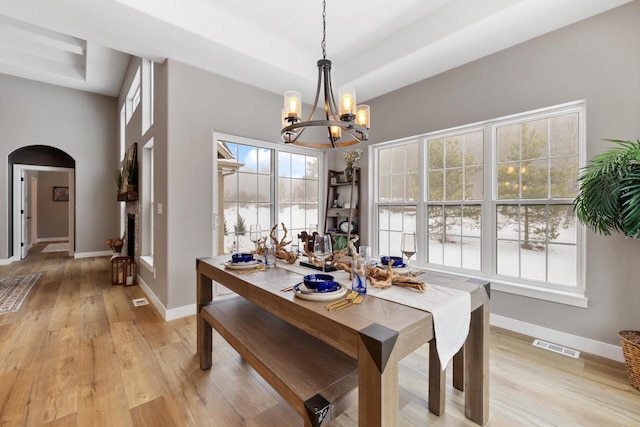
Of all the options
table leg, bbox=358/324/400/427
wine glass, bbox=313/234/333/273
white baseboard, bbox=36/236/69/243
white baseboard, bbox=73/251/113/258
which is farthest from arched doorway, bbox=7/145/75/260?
table leg, bbox=358/324/400/427

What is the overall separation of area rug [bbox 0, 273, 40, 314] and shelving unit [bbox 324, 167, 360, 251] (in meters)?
4.08

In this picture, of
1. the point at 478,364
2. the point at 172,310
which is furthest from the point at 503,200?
the point at 172,310

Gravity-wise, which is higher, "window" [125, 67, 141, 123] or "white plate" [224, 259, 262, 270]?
"window" [125, 67, 141, 123]

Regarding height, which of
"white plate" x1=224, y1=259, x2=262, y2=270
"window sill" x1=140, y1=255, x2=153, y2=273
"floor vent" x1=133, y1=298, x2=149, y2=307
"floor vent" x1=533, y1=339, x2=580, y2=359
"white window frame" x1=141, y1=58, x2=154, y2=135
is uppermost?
"white window frame" x1=141, y1=58, x2=154, y2=135

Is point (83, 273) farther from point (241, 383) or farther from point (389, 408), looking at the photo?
point (389, 408)

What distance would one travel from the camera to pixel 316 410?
1.07 meters

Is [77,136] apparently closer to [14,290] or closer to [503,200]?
[14,290]

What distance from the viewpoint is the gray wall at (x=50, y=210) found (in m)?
8.72

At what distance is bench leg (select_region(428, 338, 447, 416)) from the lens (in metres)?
1.64

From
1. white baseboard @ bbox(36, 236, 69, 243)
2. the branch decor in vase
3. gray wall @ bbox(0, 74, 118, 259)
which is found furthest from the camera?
white baseboard @ bbox(36, 236, 69, 243)

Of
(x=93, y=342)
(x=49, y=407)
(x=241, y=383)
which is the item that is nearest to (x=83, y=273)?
(x=93, y=342)

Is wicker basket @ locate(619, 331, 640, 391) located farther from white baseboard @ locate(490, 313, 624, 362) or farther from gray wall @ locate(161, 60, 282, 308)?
gray wall @ locate(161, 60, 282, 308)

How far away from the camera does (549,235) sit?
2682 mm

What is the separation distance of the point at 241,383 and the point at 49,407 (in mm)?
1136
